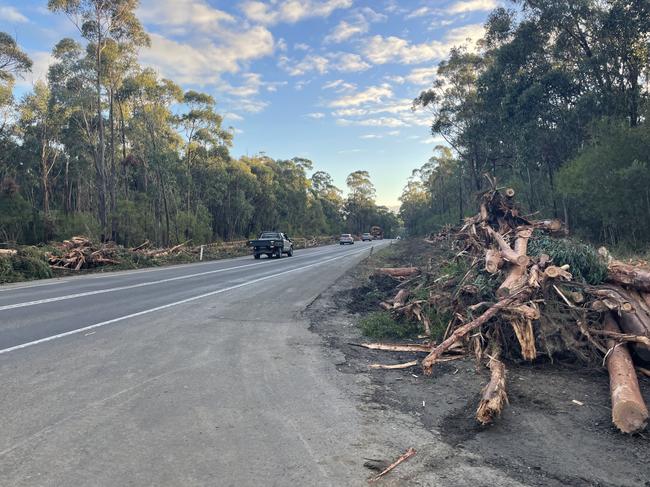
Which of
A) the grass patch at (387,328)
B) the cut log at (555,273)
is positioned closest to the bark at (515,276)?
the cut log at (555,273)

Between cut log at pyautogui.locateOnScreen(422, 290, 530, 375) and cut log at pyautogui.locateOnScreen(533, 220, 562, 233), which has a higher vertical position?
cut log at pyautogui.locateOnScreen(533, 220, 562, 233)

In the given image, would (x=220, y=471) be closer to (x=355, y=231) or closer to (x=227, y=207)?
(x=227, y=207)

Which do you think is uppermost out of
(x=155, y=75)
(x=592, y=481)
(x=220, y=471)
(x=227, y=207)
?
(x=155, y=75)

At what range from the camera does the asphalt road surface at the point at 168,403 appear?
3254mm

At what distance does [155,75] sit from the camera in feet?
120

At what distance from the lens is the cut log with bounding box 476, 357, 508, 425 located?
4.23 meters

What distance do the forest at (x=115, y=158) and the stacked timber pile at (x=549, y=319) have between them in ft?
89.9

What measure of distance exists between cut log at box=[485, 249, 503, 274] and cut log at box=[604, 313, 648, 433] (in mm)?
2716

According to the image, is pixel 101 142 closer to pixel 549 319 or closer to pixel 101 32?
pixel 101 32

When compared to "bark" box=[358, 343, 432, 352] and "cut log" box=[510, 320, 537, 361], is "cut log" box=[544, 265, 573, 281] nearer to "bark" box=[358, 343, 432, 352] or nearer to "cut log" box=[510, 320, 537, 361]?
"cut log" box=[510, 320, 537, 361]

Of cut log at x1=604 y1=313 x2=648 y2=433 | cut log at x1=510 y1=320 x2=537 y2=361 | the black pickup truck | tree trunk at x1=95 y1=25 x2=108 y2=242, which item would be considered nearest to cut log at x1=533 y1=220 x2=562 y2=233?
cut log at x1=510 y1=320 x2=537 y2=361

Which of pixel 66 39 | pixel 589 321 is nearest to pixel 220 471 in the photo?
pixel 589 321

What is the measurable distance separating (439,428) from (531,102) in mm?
25359

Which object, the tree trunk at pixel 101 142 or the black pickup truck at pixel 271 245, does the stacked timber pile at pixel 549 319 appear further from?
the tree trunk at pixel 101 142
